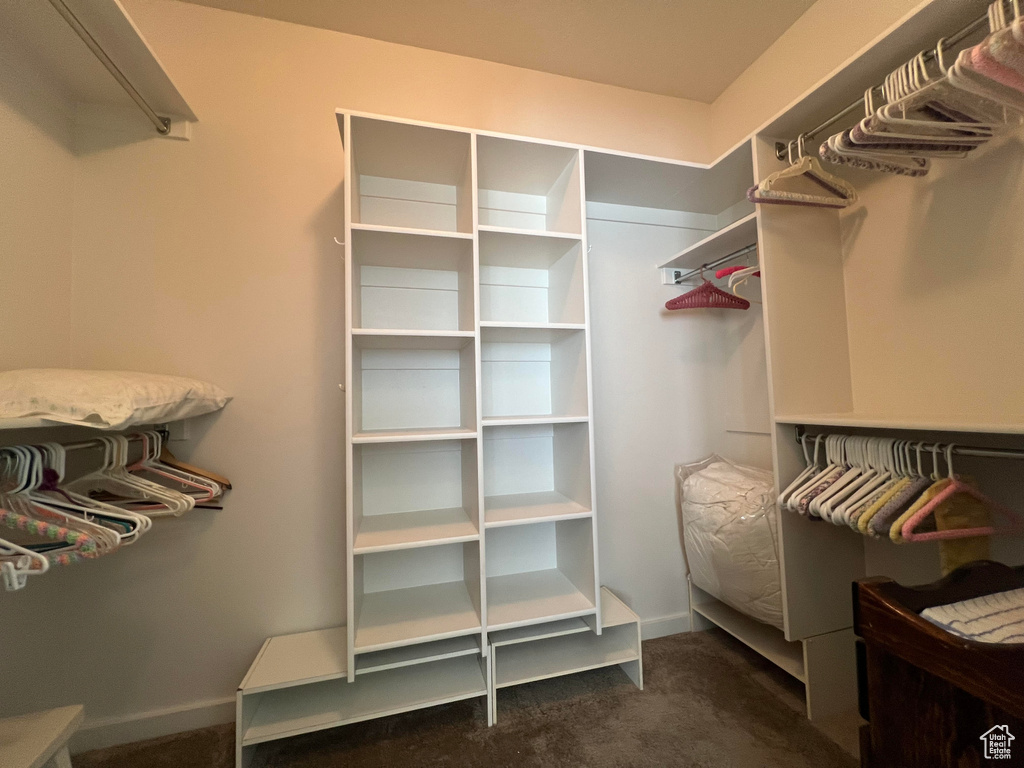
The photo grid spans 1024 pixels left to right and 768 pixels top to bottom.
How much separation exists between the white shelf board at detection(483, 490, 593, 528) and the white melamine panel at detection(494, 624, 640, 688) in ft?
1.93

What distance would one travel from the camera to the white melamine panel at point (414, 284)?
5.03ft

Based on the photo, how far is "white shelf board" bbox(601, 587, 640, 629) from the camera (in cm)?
157

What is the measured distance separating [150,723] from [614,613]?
183 cm

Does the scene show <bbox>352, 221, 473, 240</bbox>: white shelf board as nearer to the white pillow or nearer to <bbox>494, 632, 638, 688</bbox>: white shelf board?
the white pillow

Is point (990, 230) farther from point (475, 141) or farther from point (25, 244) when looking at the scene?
point (25, 244)

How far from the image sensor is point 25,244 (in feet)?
4.21

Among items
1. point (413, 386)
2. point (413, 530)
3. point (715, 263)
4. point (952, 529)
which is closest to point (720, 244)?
point (715, 263)

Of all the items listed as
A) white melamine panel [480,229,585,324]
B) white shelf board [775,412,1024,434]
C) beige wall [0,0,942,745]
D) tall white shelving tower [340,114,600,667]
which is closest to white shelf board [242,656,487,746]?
tall white shelving tower [340,114,600,667]

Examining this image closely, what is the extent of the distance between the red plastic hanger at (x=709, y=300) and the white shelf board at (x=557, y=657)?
157cm

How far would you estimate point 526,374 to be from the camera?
1.87m

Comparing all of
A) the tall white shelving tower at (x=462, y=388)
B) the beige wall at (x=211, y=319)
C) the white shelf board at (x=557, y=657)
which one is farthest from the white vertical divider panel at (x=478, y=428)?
the beige wall at (x=211, y=319)

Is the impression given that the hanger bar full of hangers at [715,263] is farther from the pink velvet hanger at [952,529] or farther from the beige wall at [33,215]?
the beige wall at [33,215]

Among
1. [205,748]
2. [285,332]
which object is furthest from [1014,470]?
[205,748]

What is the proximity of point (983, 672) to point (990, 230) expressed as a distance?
4.19 feet
